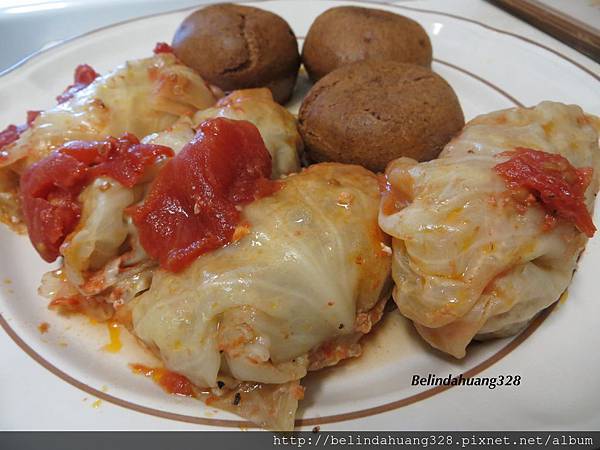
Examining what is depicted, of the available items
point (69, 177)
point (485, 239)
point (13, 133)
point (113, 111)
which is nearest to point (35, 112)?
point (13, 133)

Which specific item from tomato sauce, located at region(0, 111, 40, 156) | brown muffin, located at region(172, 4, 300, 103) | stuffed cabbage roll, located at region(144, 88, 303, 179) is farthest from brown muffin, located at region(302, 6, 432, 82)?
tomato sauce, located at region(0, 111, 40, 156)

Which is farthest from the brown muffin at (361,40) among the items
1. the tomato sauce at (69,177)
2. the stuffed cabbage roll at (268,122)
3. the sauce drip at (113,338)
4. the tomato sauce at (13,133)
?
the sauce drip at (113,338)

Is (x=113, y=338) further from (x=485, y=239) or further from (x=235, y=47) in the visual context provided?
(x=235, y=47)

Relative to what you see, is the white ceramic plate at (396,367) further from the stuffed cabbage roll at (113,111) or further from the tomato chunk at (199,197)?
the tomato chunk at (199,197)

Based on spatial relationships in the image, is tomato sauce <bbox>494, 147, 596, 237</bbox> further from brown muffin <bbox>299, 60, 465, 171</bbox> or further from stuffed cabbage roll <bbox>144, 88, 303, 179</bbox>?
stuffed cabbage roll <bbox>144, 88, 303, 179</bbox>

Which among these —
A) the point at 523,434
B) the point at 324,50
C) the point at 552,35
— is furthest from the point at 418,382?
the point at 552,35

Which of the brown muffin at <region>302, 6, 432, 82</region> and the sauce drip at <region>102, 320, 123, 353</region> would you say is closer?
the sauce drip at <region>102, 320, 123, 353</region>
